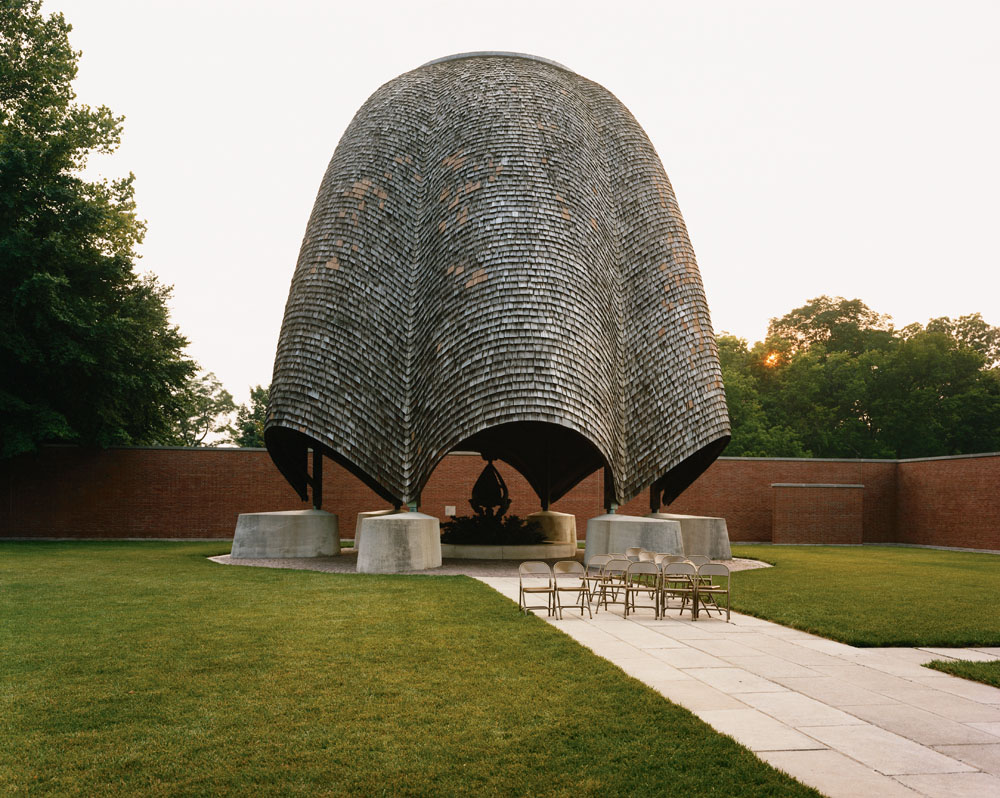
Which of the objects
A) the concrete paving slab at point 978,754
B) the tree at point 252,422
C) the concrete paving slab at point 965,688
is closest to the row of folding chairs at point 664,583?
the concrete paving slab at point 965,688

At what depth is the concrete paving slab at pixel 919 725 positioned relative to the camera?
526 centimetres

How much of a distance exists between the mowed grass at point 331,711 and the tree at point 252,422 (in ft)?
131

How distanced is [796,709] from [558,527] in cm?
1965

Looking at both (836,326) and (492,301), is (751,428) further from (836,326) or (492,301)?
(492,301)

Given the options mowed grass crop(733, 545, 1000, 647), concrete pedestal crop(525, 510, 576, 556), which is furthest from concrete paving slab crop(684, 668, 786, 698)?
concrete pedestal crop(525, 510, 576, 556)

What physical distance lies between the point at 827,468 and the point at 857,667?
27347 millimetres

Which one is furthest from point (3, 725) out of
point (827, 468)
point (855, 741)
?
point (827, 468)

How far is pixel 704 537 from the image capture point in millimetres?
20969

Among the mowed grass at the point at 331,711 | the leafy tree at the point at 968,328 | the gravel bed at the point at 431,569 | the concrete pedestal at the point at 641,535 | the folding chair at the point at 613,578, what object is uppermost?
the leafy tree at the point at 968,328

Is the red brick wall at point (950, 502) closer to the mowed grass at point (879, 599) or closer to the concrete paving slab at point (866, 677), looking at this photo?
the mowed grass at point (879, 599)

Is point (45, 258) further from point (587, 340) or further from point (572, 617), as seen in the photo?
point (572, 617)

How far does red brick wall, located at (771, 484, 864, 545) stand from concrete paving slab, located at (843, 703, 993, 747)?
26.1 metres

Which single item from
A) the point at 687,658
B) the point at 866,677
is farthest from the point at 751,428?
the point at 866,677

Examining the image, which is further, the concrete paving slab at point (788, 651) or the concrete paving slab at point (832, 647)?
the concrete paving slab at point (832, 647)
